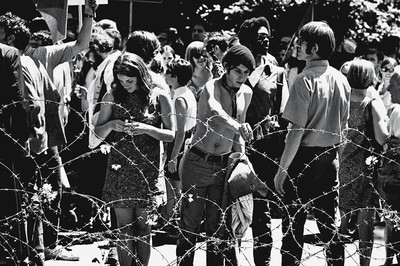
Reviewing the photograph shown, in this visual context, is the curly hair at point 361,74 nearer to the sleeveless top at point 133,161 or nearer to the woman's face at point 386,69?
the sleeveless top at point 133,161

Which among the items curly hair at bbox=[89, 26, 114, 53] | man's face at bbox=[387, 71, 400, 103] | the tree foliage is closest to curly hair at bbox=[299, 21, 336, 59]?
man's face at bbox=[387, 71, 400, 103]

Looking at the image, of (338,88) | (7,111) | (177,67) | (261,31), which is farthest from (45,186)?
(177,67)

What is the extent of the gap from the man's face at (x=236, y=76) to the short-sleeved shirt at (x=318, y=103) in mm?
442

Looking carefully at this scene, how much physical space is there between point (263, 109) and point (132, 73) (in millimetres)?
1326

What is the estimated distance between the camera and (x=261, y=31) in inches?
255

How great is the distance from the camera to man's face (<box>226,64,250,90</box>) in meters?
5.70

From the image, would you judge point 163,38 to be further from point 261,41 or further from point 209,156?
point 209,156

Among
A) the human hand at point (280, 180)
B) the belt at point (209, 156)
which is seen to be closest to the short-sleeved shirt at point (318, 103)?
the human hand at point (280, 180)

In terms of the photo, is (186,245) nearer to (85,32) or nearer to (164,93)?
(164,93)

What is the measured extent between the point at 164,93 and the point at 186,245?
1.19 meters

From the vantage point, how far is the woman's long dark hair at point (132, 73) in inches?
216

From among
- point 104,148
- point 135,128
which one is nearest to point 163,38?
point 135,128

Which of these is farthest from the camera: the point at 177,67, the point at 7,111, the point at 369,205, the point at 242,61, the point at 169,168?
the point at 177,67

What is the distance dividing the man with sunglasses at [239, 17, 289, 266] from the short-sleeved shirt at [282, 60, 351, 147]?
69 cm
